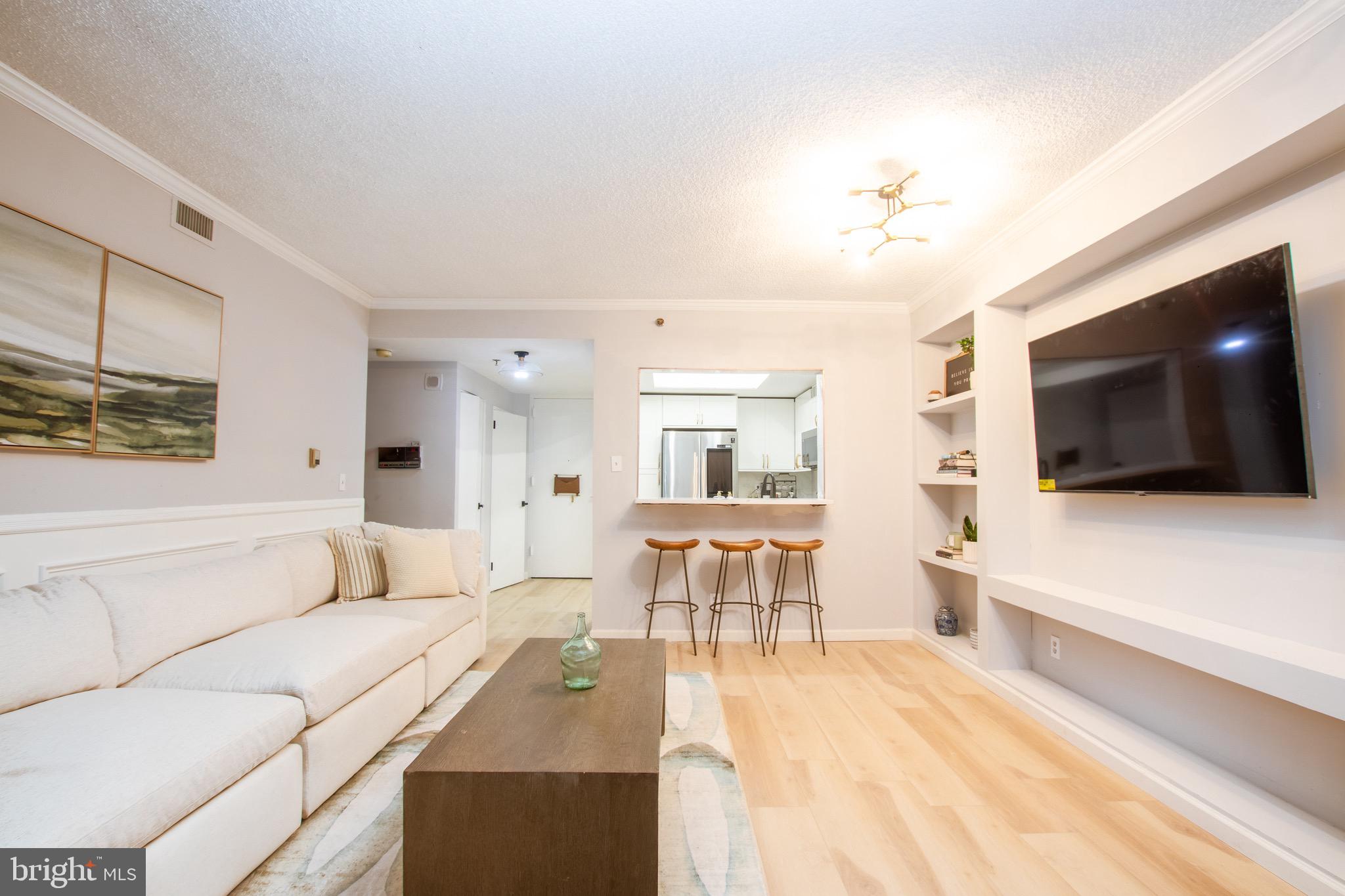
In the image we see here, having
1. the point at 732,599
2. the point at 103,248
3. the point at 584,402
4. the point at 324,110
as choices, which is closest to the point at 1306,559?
the point at 732,599

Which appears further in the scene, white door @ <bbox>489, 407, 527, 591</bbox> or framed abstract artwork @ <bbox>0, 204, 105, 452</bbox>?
white door @ <bbox>489, 407, 527, 591</bbox>

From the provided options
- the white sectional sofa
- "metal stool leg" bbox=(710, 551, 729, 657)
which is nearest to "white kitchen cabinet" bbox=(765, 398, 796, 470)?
"metal stool leg" bbox=(710, 551, 729, 657)

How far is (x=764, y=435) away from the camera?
19.6ft

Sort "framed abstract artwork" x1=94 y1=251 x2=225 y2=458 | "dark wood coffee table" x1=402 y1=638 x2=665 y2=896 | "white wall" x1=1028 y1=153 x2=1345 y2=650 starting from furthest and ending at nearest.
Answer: "framed abstract artwork" x1=94 y1=251 x2=225 y2=458
"white wall" x1=1028 y1=153 x2=1345 y2=650
"dark wood coffee table" x1=402 y1=638 x2=665 y2=896

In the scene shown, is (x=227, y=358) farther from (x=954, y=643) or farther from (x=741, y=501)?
(x=954, y=643)

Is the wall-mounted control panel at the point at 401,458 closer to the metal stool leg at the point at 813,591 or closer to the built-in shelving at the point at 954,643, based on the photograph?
the metal stool leg at the point at 813,591

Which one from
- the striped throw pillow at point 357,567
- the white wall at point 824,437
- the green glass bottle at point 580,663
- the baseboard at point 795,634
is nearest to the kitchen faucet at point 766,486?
the white wall at point 824,437

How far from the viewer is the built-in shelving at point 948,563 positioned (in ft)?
11.0

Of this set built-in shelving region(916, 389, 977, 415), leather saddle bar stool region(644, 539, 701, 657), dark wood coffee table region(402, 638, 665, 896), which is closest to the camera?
dark wood coffee table region(402, 638, 665, 896)

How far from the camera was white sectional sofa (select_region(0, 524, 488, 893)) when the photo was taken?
1228mm

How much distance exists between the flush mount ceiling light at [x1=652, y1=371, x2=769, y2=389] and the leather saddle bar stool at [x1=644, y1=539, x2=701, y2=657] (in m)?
1.79

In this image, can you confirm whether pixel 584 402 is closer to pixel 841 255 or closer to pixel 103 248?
pixel 841 255

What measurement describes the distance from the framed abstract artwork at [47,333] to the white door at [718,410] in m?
4.58

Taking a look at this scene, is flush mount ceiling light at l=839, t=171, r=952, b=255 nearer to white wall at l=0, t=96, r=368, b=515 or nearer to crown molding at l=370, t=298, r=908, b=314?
crown molding at l=370, t=298, r=908, b=314
